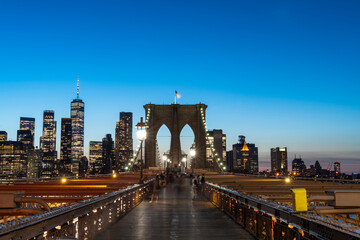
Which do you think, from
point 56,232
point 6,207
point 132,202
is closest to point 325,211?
point 56,232

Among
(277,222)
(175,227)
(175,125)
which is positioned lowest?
(175,227)

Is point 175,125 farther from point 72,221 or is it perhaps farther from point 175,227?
point 72,221

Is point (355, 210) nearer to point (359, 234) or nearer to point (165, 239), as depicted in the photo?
point (359, 234)

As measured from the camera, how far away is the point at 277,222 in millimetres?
Result: 6590

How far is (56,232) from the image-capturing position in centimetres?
553

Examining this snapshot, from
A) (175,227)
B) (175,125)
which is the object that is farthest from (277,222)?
(175,125)

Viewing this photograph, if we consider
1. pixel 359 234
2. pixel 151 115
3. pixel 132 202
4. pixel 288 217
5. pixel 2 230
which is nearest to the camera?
pixel 359 234

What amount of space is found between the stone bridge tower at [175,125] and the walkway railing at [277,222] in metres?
94.9

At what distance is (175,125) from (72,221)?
335 ft

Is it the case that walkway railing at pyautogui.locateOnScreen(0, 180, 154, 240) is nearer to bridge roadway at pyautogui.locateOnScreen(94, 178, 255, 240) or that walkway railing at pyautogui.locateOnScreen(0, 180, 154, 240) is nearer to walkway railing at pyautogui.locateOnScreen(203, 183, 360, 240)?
bridge roadway at pyautogui.locateOnScreen(94, 178, 255, 240)

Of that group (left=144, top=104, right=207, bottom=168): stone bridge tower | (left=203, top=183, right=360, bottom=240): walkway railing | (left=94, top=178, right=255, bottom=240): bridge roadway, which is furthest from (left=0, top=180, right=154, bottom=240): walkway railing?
(left=144, top=104, right=207, bottom=168): stone bridge tower

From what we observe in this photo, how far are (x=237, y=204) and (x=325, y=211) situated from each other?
18.3 feet

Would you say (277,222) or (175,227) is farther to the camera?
(175,227)

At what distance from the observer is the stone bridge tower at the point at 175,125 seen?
10650 centimetres
